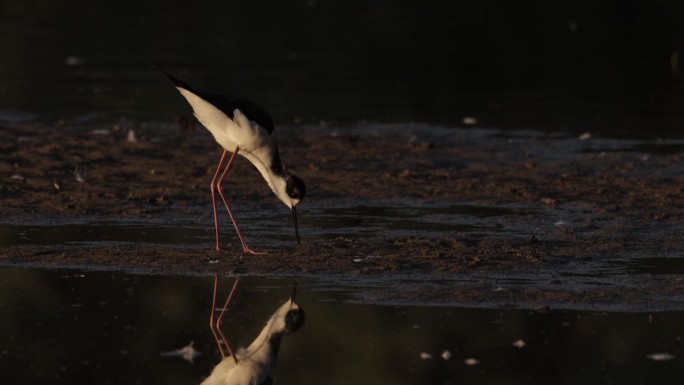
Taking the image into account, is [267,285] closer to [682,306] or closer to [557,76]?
[682,306]

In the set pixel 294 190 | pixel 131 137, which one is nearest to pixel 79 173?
pixel 131 137

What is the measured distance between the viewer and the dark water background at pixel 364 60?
1415 cm

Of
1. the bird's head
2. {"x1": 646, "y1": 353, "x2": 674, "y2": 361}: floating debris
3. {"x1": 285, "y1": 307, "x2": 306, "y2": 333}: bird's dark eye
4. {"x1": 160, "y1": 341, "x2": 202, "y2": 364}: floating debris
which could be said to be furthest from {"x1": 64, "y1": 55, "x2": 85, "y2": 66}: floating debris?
{"x1": 646, "y1": 353, "x2": 674, "y2": 361}: floating debris

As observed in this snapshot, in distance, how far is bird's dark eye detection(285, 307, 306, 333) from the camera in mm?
7203

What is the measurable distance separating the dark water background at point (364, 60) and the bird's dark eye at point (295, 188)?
4182 mm

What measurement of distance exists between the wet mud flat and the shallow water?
0.31 meters

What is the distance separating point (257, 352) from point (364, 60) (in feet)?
36.3

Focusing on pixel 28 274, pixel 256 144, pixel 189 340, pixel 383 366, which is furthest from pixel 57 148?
pixel 383 366

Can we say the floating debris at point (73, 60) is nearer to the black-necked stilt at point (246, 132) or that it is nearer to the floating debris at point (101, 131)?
the floating debris at point (101, 131)

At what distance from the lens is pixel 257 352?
22.3ft

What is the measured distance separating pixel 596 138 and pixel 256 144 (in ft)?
13.5

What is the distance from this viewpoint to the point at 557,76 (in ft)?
54.3

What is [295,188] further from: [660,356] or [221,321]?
[660,356]

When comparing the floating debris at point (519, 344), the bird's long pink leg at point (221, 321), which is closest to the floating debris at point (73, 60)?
the bird's long pink leg at point (221, 321)
